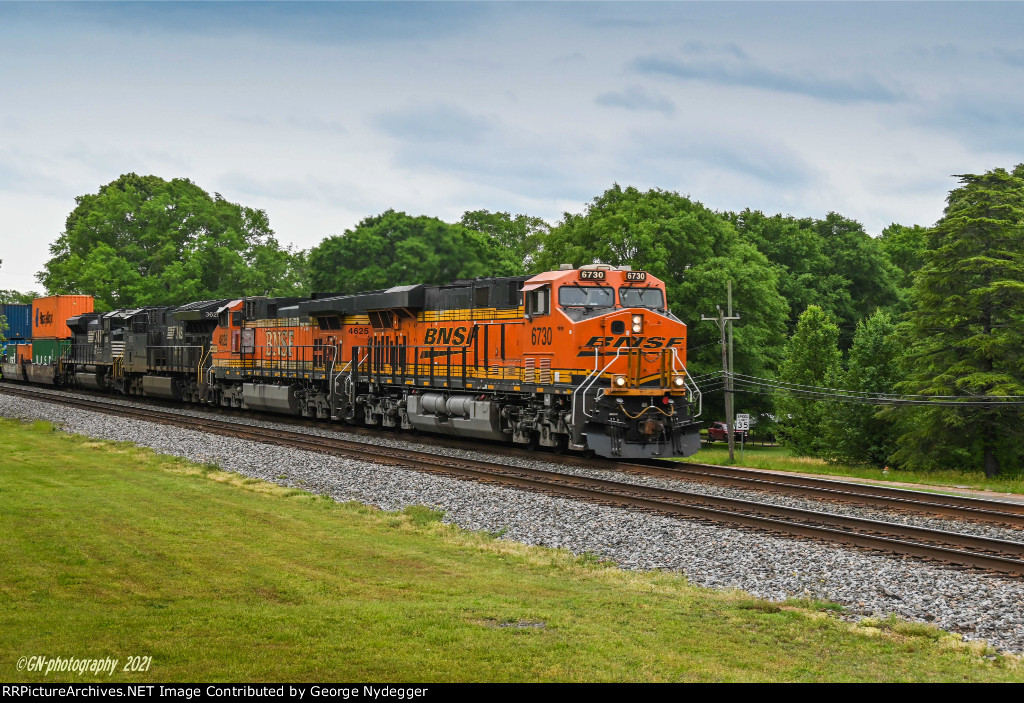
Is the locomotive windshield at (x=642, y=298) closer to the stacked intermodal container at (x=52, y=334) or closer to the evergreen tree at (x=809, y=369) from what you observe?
the evergreen tree at (x=809, y=369)

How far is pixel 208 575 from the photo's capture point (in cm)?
984

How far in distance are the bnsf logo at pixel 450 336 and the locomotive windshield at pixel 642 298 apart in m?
4.36

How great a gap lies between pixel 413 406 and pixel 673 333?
333 inches

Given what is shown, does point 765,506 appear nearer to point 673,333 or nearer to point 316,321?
point 673,333

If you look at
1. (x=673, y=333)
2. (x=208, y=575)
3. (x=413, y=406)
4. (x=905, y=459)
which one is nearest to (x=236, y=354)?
(x=413, y=406)

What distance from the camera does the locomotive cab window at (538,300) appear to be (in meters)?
22.1

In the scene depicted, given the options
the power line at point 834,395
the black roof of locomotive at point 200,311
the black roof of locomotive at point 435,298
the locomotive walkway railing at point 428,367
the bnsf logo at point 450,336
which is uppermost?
the black roof of locomotive at point 200,311

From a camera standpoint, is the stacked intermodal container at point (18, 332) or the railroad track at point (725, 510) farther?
the stacked intermodal container at point (18, 332)

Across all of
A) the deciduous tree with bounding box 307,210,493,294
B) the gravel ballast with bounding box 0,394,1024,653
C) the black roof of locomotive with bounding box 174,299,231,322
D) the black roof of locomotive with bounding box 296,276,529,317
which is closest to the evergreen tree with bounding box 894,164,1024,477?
the black roof of locomotive with bounding box 296,276,529,317

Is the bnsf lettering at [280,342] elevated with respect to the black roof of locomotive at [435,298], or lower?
lower

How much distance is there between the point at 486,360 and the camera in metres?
24.3

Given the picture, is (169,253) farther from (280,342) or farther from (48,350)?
(280,342)

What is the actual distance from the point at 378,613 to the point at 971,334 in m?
31.0

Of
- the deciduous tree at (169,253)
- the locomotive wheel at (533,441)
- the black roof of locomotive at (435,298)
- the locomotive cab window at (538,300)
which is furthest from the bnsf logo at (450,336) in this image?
the deciduous tree at (169,253)
